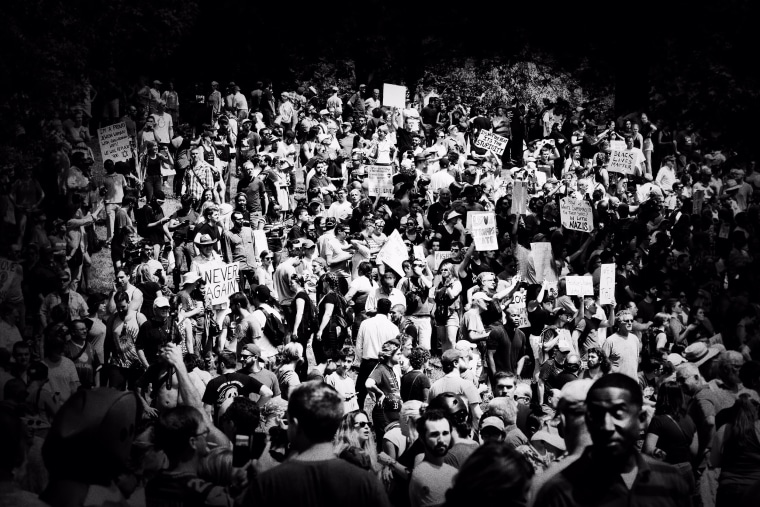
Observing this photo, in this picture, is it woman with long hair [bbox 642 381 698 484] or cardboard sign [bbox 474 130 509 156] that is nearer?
woman with long hair [bbox 642 381 698 484]

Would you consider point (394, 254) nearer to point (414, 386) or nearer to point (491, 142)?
point (414, 386)

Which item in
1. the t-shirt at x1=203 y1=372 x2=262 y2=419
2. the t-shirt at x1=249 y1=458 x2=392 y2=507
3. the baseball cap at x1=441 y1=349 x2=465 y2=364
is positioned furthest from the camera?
the baseball cap at x1=441 y1=349 x2=465 y2=364

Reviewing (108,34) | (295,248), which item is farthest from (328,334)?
(108,34)

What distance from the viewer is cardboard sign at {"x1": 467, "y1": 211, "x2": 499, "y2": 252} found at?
689 inches

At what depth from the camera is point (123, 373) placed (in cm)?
1182

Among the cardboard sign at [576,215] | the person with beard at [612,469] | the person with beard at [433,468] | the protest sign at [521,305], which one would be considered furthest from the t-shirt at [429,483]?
the cardboard sign at [576,215]

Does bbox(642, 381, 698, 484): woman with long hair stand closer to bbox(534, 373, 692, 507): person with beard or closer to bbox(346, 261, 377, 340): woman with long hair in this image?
bbox(534, 373, 692, 507): person with beard

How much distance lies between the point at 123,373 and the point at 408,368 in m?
2.89

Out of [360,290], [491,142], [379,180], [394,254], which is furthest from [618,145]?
[360,290]

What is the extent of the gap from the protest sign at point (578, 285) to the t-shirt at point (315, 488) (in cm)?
1140

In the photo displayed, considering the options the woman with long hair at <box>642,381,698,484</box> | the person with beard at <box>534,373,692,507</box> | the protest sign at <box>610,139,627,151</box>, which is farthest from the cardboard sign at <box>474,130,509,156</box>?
the person with beard at <box>534,373,692,507</box>

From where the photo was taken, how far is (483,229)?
17.6 m

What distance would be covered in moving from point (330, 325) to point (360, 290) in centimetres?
101

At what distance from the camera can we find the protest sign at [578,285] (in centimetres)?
1582
